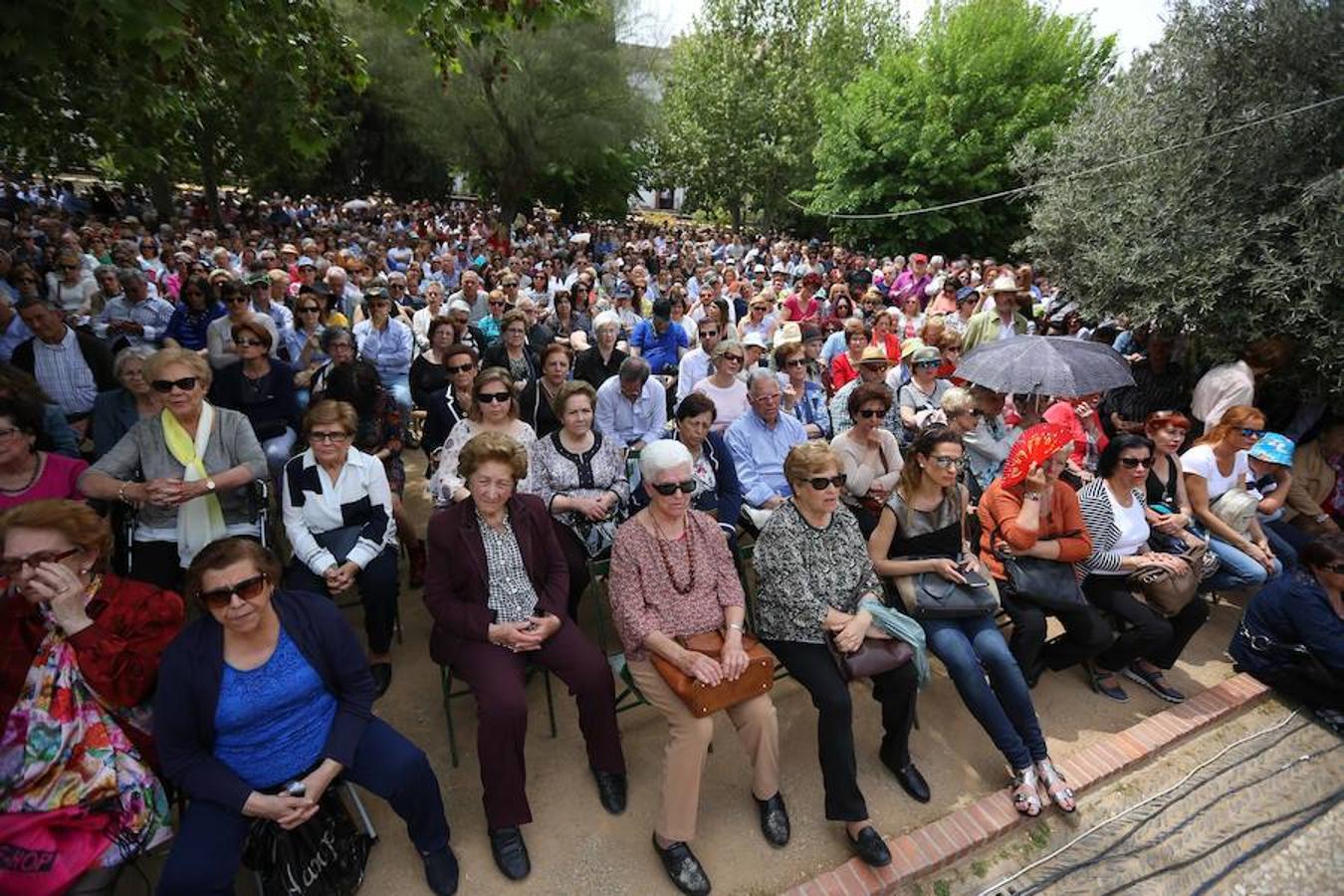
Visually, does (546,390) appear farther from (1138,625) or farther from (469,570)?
(1138,625)

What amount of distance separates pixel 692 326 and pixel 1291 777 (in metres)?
6.60

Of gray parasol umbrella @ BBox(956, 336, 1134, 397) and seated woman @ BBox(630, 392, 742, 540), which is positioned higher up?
gray parasol umbrella @ BBox(956, 336, 1134, 397)

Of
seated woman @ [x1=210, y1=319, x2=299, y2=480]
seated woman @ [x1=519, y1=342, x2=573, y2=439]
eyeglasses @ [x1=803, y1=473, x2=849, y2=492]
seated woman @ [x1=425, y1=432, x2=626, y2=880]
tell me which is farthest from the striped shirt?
eyeglasses @ [x1=803, y1=473, x2=849, y2=492]

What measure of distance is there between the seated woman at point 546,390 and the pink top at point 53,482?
2.60m

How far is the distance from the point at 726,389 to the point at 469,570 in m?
2.91

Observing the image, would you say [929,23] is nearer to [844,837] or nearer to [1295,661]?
[1295,661]

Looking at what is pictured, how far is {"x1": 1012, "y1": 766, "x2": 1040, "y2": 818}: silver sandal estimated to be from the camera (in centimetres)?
318

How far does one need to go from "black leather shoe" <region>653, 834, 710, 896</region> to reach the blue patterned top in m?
1.52

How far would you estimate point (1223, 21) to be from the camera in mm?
5438

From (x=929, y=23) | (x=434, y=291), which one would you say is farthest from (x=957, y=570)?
(x=929, y=23)

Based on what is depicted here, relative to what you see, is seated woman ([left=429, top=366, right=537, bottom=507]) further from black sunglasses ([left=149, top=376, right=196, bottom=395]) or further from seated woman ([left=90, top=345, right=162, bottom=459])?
seated woman ([left=90, top=345, right=162, bottom=459])

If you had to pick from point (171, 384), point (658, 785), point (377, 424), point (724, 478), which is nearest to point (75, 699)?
point (171, 384)

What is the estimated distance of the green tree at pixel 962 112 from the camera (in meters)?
18.9

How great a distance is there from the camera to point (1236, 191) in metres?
5.33
